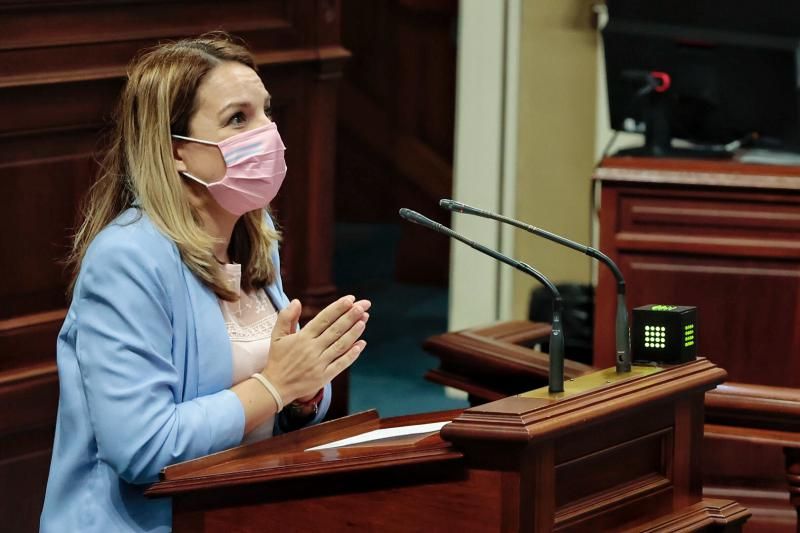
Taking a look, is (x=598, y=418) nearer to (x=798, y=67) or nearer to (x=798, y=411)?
(x=798, y=411)

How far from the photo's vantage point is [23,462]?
11.1 ft

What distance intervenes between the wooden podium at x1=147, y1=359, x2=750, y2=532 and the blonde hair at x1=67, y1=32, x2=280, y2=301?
36 cm

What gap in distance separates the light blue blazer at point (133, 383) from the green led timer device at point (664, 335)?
2.19 feet

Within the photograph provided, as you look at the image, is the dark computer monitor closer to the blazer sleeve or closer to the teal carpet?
the teal carpet

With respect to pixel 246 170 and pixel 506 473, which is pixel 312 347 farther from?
pixel 506 473

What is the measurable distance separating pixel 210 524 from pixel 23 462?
1.49 metres

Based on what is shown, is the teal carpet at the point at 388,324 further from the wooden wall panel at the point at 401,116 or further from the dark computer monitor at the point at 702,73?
the dark computer monitor at the point at 702,73

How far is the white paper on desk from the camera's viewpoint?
2.12m

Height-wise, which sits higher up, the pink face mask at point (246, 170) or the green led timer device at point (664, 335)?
the pink face mask at point (246, 170)

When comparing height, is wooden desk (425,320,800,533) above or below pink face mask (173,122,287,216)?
below

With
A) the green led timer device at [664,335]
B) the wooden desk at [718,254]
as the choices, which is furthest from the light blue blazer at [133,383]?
the wooden desk at [718,254]

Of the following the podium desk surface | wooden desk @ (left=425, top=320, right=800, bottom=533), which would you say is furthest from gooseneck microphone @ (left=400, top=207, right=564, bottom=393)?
wooden desk @ (left=425, top=320, right=800, bottom=533)

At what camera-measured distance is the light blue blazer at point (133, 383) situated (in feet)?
6.80

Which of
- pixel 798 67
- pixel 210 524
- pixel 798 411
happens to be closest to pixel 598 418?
pixel 210 524
